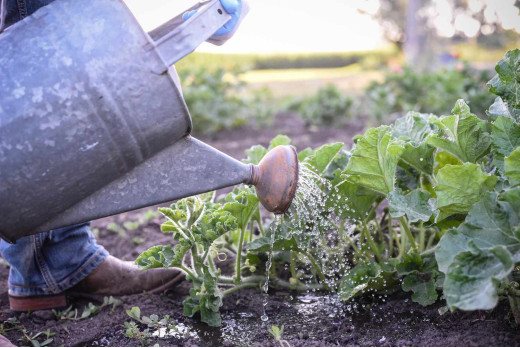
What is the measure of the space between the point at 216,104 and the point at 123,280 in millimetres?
3234

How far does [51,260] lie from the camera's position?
6.22 feet

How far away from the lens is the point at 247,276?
2.02 meters

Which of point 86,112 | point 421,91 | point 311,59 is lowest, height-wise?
point 311,59

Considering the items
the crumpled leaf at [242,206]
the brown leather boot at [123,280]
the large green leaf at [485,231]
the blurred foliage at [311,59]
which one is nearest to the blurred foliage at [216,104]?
the brown leather boot at [123,280]

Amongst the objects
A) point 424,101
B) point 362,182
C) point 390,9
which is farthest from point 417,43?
point 362,182

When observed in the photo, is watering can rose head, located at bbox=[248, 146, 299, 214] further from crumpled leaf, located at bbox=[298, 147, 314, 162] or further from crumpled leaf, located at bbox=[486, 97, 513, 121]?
crumpled leaf, located at bbox=[486, 97, 513, 121]

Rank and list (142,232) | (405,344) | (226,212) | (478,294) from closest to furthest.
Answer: (478,294) < (405,344) < (226,212) < (142,232)

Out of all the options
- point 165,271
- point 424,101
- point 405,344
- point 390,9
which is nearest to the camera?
point 405,344

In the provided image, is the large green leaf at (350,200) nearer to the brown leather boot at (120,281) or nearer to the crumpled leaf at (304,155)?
the crumpled leaf at (304,155)

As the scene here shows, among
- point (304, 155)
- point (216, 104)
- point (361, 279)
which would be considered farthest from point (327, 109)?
point (361, 279)

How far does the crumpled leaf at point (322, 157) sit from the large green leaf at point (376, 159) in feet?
0.57

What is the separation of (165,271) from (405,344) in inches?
35.5

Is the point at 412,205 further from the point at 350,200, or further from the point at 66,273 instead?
the point at 66,273

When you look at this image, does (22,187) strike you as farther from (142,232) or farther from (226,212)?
(142,232)
